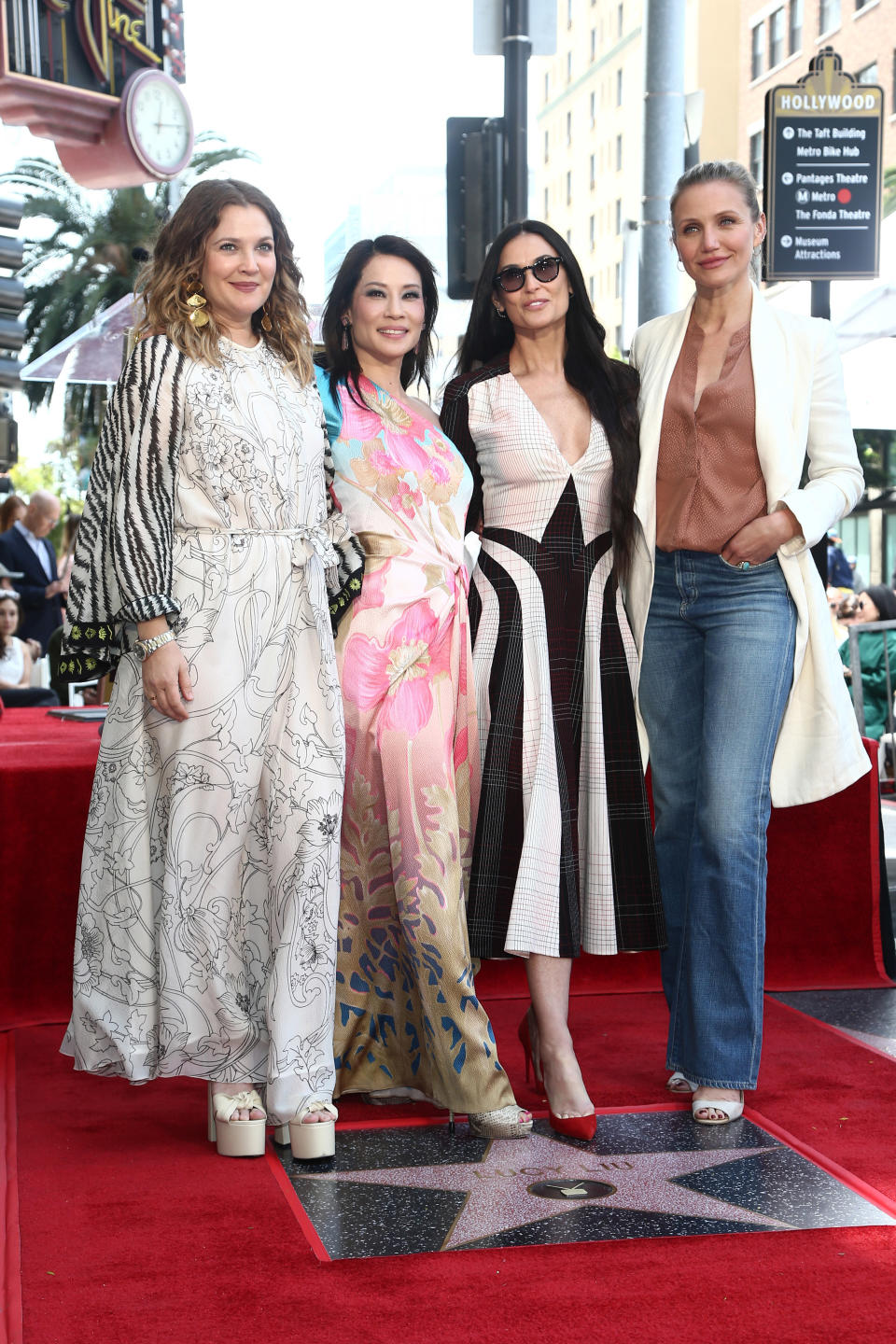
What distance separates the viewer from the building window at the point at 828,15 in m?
33.0

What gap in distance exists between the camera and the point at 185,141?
1616cm

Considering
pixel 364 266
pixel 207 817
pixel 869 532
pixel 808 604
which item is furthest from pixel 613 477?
pixel 869 532

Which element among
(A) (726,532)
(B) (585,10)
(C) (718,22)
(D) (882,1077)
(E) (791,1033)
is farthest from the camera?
(B) (585,10)

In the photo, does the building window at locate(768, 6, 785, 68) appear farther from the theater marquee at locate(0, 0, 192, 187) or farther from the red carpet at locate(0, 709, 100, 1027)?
the red carpet at locate(0, 709, 100, 1027)

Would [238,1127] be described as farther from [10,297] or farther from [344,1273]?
[10,297]

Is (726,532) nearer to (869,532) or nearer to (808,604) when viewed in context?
(808,604)

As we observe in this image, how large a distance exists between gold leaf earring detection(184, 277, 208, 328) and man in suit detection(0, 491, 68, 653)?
20.4 feet

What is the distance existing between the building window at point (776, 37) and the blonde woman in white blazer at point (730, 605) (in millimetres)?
36826

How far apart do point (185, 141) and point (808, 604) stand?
1445cm

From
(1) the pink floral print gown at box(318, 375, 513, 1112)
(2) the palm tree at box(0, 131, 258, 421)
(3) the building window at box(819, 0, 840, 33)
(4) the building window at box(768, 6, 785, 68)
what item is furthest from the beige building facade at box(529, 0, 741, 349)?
(1) the pink floral print gown at box(318, 375, 513, 1112)

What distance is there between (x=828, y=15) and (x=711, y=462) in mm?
34266

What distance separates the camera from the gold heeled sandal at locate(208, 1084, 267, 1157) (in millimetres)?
2977

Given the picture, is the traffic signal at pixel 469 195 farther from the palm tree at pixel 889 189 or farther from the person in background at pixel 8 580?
the palm tree at pixel 889 189

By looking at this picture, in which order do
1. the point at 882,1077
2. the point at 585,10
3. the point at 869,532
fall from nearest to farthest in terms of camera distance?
the point at 882,1077 < the point at 869,532 < the point at 585,10
